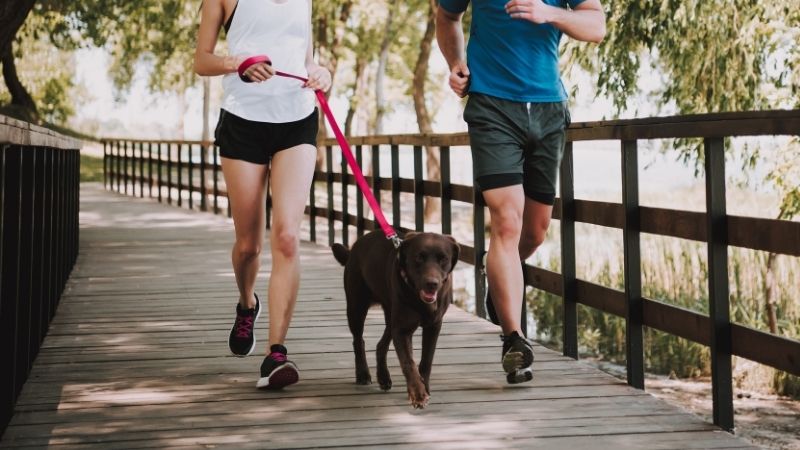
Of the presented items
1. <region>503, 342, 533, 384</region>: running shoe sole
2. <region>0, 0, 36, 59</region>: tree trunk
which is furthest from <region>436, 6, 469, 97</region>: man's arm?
<region>0, 0, 36, 59</region>: tree trunk

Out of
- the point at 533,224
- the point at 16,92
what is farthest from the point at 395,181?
the point at 16,92

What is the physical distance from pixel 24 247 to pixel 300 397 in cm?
133

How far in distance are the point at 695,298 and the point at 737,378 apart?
1.77 meters

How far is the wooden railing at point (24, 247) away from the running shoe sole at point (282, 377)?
0.98 meters

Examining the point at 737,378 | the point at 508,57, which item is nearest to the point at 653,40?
the point at 737,378

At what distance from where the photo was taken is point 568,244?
5.68 m

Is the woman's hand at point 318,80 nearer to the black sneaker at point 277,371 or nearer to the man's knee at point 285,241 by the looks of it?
the man's knee at point 285,241

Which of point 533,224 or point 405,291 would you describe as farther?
point 533,224

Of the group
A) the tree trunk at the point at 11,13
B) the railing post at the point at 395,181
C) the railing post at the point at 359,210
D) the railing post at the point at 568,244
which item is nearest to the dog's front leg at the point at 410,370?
the railing post at the point at 568,244

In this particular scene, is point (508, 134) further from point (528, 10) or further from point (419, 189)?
point (419, 189)

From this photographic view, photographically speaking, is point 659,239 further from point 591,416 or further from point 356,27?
point 356,27

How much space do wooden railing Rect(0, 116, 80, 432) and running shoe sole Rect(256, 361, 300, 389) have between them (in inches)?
38.5

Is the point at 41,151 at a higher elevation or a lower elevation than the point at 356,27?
lower

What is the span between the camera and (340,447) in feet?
12.2
